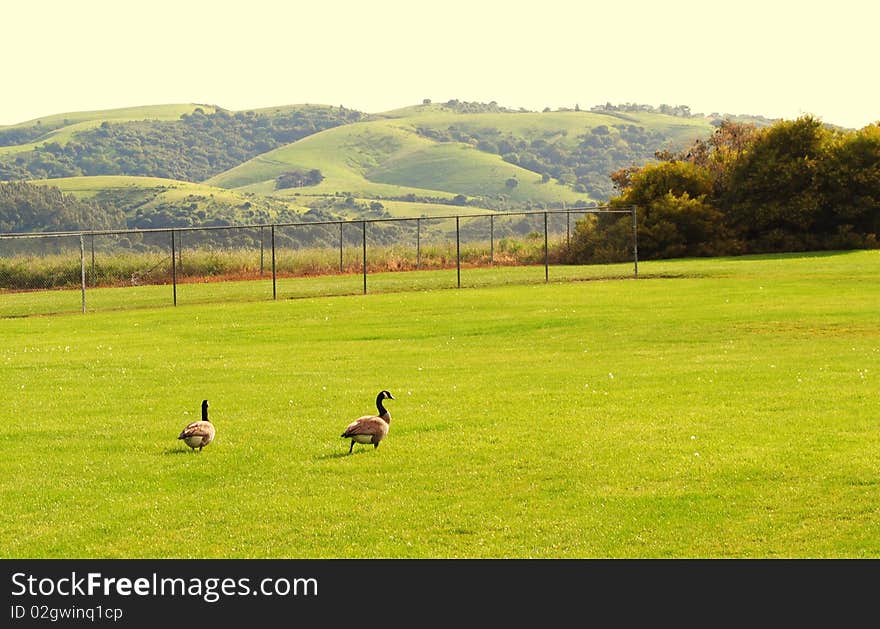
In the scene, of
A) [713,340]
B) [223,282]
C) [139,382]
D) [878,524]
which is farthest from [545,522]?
[223,282]

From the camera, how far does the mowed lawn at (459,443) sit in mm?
11031

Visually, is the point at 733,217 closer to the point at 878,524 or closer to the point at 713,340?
the point at 713,340

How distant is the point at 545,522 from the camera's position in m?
11.4

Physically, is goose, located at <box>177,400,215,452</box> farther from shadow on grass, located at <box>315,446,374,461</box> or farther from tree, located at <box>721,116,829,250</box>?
tree, located at <box>721,116,829,250</box>

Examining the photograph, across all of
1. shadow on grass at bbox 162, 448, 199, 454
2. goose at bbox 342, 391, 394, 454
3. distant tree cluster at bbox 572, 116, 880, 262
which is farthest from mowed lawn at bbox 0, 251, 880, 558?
distant tree cluster at bbox 572, 116, 880, 262

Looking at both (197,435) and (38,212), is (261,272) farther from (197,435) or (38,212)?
(38,212)

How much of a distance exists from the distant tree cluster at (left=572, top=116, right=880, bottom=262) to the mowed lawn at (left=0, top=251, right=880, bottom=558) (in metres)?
30.8

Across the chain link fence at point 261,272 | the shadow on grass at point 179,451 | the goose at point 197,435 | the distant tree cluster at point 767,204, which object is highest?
the distant tree cluster at point 767,204

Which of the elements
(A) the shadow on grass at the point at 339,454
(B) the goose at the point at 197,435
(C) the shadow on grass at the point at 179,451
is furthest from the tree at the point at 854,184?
(B) the goose at the point at 197,435

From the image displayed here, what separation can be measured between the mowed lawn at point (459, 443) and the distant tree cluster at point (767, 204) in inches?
1213

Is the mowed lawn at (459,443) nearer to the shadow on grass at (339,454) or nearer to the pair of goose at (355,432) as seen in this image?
the shadow on grass at (339,454)

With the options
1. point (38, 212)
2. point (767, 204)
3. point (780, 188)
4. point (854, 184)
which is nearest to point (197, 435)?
point (767, 204)

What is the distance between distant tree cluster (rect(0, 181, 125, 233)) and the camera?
136375 mm

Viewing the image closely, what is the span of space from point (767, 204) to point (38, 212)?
97842 millimetres
